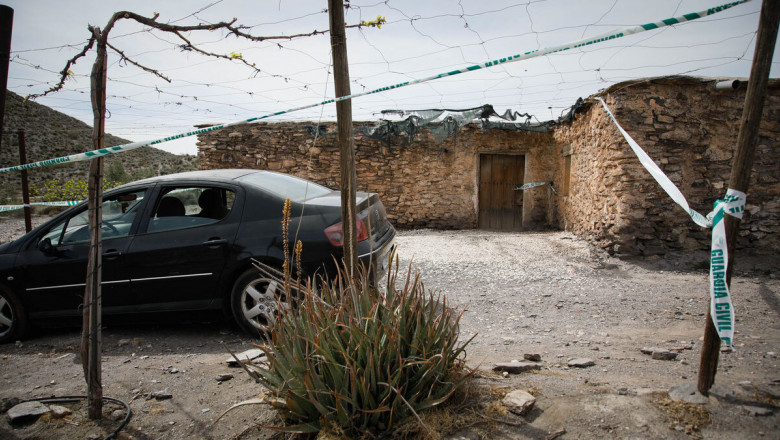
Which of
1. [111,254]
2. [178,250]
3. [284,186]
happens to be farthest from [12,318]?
[284,186]

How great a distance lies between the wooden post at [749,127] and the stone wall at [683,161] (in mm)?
4511

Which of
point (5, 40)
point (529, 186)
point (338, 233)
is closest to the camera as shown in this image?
point (5, 40)

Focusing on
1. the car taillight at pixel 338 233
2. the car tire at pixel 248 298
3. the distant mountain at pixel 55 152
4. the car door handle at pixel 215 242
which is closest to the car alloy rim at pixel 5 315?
the car door handle at pixel 215 242

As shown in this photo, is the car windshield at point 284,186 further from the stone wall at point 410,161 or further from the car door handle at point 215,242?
the stone wall at point 410,161

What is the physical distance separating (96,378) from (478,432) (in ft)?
6.75

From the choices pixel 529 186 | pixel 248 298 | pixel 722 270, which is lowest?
pixel 248 298

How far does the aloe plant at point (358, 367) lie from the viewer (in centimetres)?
180

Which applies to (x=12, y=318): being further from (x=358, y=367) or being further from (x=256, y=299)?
(x=358, y=367)

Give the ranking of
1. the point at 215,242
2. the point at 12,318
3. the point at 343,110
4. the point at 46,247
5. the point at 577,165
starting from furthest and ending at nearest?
the point at 577,165 → the point at 12,318 → the point at 46,247 → the point at 215,242 → the point at 343,110

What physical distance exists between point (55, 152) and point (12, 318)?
27328mm

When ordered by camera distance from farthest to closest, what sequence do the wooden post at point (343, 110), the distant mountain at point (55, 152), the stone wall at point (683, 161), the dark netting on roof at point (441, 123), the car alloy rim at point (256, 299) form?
the distant mountain at point (55, 152) → the dark netting on roof at point (441, 123) → the stone wall at point (683, 161) → the car alloy rim at point (256, 299) → the wooden post at point (343, 110)

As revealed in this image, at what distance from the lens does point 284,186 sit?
4.03 m

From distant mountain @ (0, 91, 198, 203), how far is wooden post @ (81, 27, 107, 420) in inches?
833

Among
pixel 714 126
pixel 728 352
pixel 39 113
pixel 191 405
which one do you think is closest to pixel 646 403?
pixel 728 352
